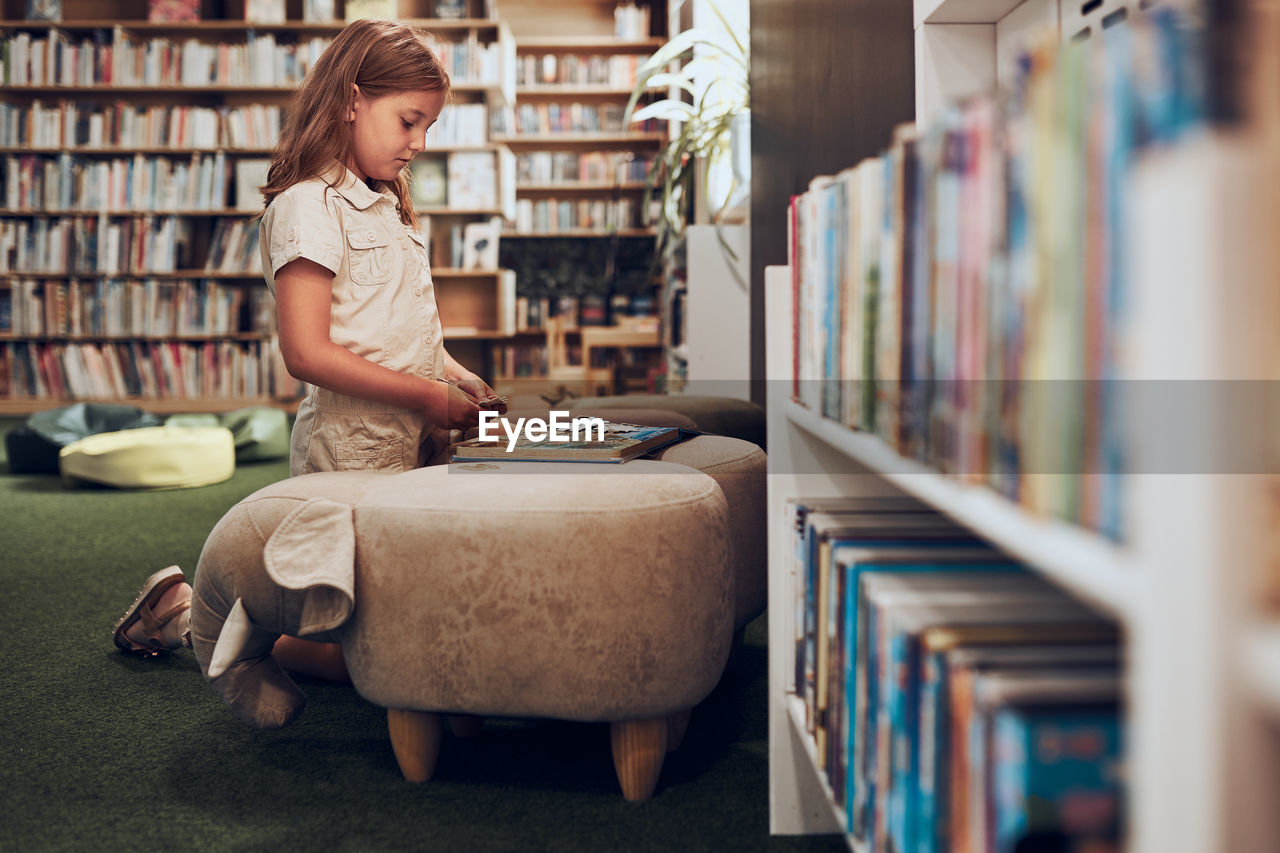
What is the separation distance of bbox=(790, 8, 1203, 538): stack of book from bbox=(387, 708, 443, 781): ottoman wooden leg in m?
0.68

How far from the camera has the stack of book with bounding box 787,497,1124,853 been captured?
1.39 ft

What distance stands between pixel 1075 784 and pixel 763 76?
2.33 metres

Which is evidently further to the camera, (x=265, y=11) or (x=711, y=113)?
(x=265, y=11)

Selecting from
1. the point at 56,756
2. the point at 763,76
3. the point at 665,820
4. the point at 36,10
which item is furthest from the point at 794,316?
the point at 36,10

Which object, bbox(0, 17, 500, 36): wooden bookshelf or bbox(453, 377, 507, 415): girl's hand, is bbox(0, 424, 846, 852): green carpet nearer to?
bbox(453, 377, 507, 415): girl's hand

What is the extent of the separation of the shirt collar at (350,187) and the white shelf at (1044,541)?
1.02 m

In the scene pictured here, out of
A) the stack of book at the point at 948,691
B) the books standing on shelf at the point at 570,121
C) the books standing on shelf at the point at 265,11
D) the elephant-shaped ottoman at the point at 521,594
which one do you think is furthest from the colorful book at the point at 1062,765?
the books standing on shelf at the point at 570,121

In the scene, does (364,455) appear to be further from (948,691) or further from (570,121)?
(570,121)

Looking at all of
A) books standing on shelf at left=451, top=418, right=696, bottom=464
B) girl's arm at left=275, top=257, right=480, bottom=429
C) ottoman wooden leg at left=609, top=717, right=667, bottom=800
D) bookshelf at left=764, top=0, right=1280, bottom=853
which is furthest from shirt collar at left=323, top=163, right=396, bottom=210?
bookshelf at left=764, top=0, right=1280, bottom=853

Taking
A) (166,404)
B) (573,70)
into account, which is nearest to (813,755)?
(166,404)

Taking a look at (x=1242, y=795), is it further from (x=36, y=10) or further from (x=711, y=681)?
(x=36, y=10)

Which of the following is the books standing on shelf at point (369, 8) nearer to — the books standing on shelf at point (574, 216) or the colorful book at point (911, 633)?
the books standing on shelf at point (574, 216)

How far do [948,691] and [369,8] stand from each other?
5346 mm

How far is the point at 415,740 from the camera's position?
1083mm
